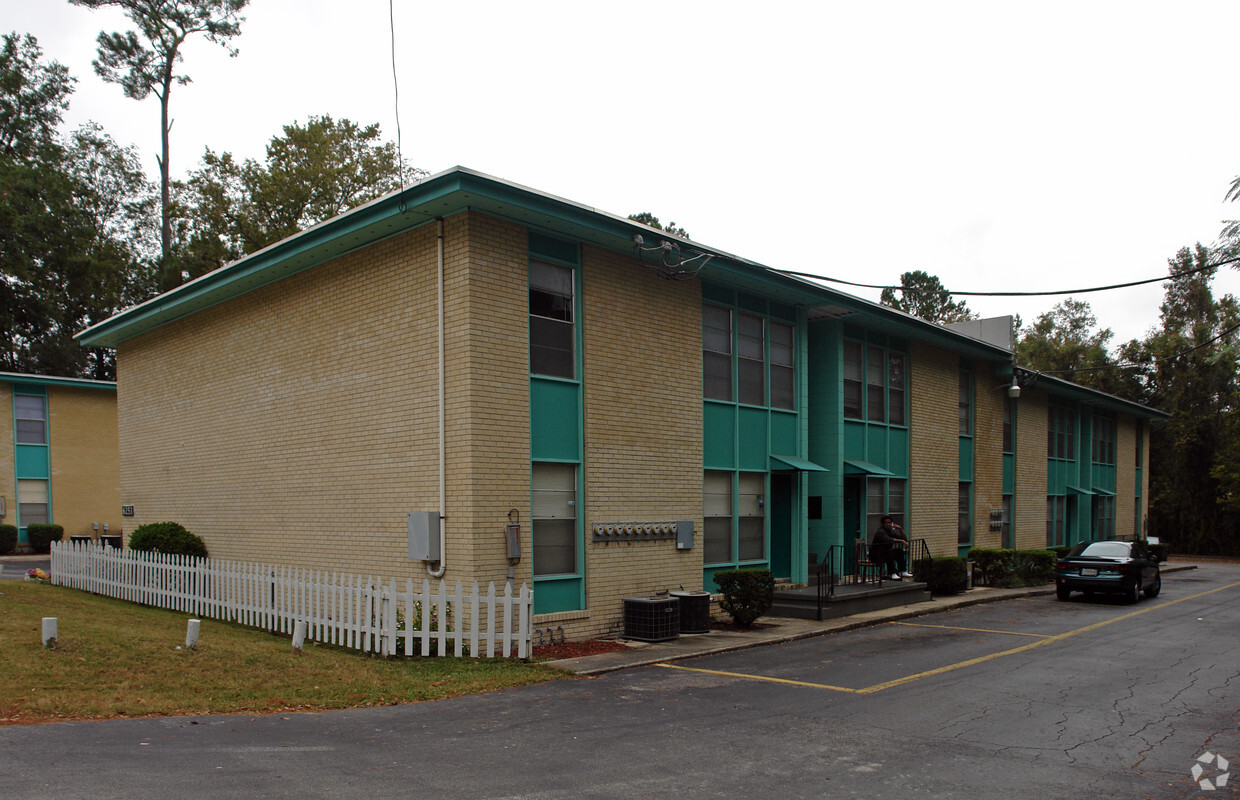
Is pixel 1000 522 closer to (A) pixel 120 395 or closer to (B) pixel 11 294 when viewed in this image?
(A) pixel 120 395

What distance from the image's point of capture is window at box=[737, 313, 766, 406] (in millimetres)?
17422

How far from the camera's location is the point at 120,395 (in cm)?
2194

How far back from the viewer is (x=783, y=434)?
18.4m

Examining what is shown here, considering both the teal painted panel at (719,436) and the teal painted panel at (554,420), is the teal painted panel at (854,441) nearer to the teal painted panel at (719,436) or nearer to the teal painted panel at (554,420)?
the teal painted panel at (719,436)

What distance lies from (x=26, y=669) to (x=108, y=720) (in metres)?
2.11

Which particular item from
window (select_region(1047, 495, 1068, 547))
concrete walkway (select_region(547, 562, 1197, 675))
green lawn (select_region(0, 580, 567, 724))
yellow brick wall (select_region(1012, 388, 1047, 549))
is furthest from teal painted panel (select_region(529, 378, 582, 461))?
window (select_region(1047, 495, 1068, 547))

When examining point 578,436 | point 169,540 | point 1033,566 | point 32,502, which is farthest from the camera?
point 32,502

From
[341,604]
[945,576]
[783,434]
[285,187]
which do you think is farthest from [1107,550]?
[285,187]

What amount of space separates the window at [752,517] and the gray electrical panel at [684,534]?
1.85m

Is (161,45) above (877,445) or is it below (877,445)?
above

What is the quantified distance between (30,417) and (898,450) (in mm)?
29466

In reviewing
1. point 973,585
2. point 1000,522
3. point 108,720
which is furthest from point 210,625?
point 1000,522

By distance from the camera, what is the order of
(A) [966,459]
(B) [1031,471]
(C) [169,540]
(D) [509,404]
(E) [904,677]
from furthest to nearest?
(B) [1031,471]
(A) [966,459]
(C) [169,540]
(D) [509,404]
(E) [904,677]

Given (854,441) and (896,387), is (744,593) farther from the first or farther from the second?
(896,387)
